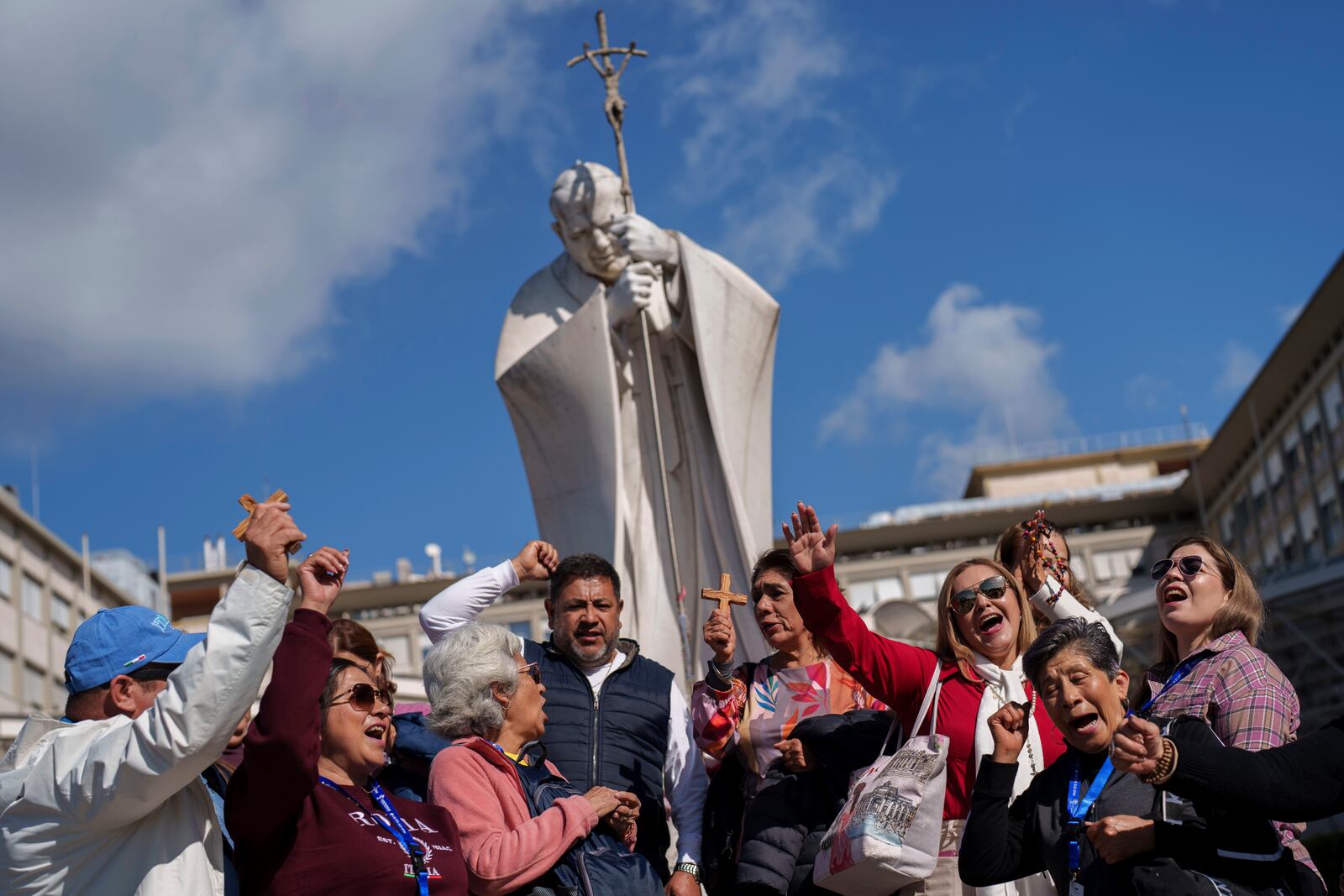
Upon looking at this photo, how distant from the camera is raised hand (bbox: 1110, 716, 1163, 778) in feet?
11.3

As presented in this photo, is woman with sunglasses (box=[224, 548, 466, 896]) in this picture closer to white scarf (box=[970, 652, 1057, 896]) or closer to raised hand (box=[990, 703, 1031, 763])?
raised hand (box=[990, 703, 1031, 763])

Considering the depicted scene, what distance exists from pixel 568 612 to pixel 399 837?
1611 millimetres

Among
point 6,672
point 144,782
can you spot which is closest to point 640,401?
point 144,782

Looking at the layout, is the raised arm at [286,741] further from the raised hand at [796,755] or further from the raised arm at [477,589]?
the raised arm at [477,589]

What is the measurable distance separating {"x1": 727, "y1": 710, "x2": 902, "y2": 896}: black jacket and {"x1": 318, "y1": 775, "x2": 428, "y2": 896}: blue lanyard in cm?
128

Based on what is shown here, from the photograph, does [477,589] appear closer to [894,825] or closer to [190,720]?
[894,825]

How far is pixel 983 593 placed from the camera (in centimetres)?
475

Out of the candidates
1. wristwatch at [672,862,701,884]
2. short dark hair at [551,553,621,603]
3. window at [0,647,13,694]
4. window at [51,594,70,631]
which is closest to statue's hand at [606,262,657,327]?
short dark hair at [551,553,621,603]

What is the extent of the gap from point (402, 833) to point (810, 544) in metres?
1.47

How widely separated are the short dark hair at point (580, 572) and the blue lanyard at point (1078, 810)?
2051mm

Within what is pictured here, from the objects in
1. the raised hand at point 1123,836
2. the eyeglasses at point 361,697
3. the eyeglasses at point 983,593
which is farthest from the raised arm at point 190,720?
the eyeglasses at point 983,593

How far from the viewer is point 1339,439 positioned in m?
34.4

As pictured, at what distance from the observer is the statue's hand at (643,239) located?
10.1 meters

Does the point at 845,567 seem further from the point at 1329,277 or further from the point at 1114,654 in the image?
the point at 1114,654
